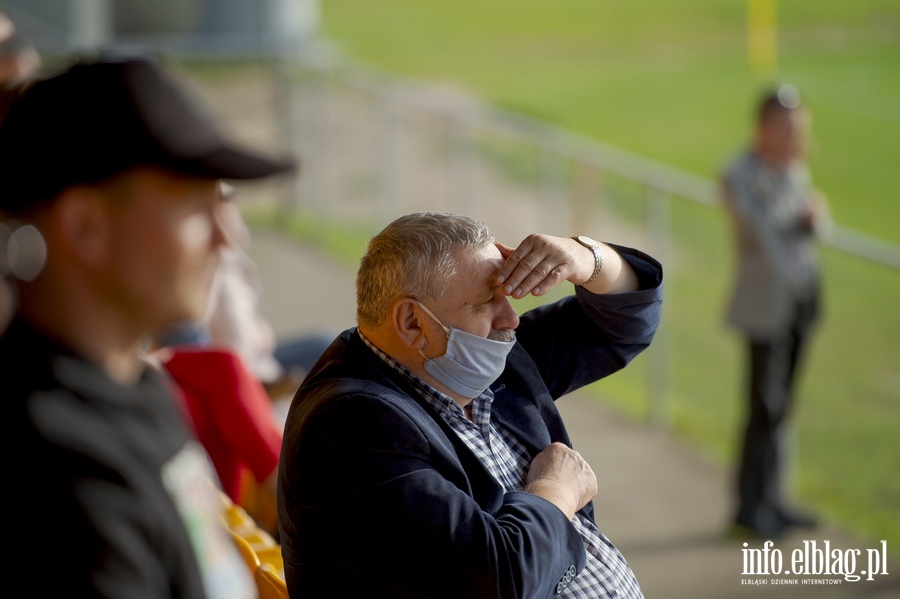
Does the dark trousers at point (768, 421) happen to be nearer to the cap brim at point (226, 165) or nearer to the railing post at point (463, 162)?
the railing post at point (463, 162)

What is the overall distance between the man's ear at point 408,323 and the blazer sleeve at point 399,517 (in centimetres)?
15

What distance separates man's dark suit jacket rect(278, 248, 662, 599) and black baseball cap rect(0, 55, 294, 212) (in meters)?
0.78

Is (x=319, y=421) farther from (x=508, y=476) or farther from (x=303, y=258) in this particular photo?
(x=303, y=258)

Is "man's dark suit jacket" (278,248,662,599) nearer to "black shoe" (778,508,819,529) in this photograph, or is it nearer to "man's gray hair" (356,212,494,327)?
"man's gray hair" (356,212,494,327)

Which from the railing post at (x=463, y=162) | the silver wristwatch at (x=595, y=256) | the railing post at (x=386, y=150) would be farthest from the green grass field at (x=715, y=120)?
the silver wristwatch at (x=595, y=256)

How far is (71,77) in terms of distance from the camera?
1.64 m

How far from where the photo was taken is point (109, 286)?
158cm

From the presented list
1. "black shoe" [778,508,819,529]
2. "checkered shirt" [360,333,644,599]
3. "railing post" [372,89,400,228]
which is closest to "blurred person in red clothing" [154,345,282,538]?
"checkered shirt" [360,333,644,599]

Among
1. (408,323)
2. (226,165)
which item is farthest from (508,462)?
(226,165)

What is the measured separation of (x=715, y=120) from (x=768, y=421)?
18823 millimetres

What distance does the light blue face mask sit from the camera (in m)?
2.47

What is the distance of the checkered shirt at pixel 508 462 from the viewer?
8.10 feet

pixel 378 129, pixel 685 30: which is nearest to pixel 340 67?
pixel 378 129

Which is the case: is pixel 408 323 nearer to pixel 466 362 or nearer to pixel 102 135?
pixel 466 362
